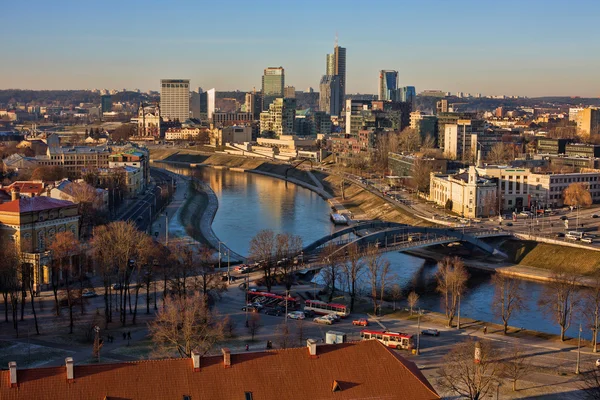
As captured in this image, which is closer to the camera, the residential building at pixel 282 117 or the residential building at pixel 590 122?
the residential building at pixel 590 122

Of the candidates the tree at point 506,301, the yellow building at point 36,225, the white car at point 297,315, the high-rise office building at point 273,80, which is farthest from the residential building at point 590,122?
the high-rise office building at point 273,80

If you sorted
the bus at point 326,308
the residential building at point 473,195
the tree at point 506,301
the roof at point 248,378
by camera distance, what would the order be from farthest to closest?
the residential building at point 473,195 < the bus at point 326,308 < the tree at point 506,301 < the roof at point 248,378

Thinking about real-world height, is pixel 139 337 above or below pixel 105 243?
below

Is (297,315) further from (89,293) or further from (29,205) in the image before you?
(29,205)

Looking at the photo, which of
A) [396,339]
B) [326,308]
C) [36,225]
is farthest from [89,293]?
[396,339]

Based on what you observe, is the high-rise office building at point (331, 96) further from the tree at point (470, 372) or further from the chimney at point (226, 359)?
the chimney at point (226, 359)

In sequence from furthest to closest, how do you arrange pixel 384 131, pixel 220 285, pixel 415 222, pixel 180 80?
pixel 180 80
pixel 384 131
pixel 415 222
pixel 220 285

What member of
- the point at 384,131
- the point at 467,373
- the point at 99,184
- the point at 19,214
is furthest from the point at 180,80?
the point at 467,373

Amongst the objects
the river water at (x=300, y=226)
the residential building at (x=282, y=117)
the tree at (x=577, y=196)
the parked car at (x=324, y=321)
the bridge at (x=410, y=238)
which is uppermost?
the residential building at (x=282, y=117)

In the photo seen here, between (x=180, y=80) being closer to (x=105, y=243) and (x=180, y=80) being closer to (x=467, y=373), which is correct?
(x=105, y=243)
